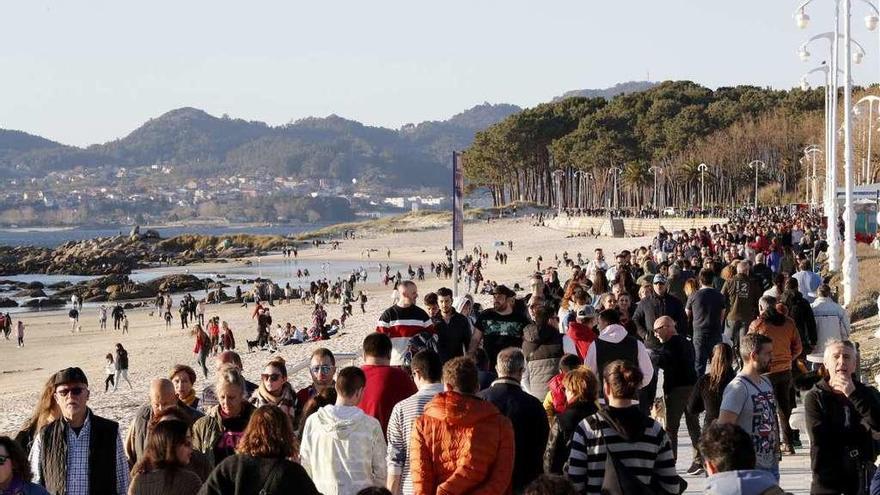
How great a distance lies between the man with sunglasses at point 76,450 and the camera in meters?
5.83

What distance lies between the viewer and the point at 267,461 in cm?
486

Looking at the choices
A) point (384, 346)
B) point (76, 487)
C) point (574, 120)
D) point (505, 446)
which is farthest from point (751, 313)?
point (574, 120)

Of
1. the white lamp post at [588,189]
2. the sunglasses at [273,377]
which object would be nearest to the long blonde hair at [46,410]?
the sunglasses at [273,377]

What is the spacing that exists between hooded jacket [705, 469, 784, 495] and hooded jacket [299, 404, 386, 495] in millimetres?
1939

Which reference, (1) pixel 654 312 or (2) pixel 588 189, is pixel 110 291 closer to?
(1) pixel 654 312

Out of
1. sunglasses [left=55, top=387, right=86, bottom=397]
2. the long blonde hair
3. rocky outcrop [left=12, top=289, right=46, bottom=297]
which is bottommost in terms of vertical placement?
rocky outcrop [left=12, top=289, right=46, bottom=297]

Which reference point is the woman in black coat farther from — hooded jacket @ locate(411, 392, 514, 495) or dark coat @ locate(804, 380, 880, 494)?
dark coat @ locate(804, 380, 880, 494)

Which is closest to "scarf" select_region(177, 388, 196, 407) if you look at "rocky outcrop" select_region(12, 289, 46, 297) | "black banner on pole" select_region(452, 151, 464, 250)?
"black banner on pole" select_region(452, 151, 464, 250)

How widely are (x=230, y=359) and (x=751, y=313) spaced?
6.50 metres

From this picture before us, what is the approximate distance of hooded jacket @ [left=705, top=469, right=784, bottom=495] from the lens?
431cm

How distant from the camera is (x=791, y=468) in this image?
8727 millimetres

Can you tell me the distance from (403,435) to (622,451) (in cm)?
116

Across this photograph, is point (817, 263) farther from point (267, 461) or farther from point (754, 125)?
point (754, 125)

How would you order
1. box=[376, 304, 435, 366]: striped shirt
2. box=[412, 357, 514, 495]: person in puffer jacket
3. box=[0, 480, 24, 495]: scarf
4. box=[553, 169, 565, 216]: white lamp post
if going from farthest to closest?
box=[553, 169, 565, 216]: white lamp post, box=[376, 304, 435, 366]: striped shirt, box=[412, 357, 514, 495]: person in puffer jacket, box=[0, 480, 24, 495]: scarf
